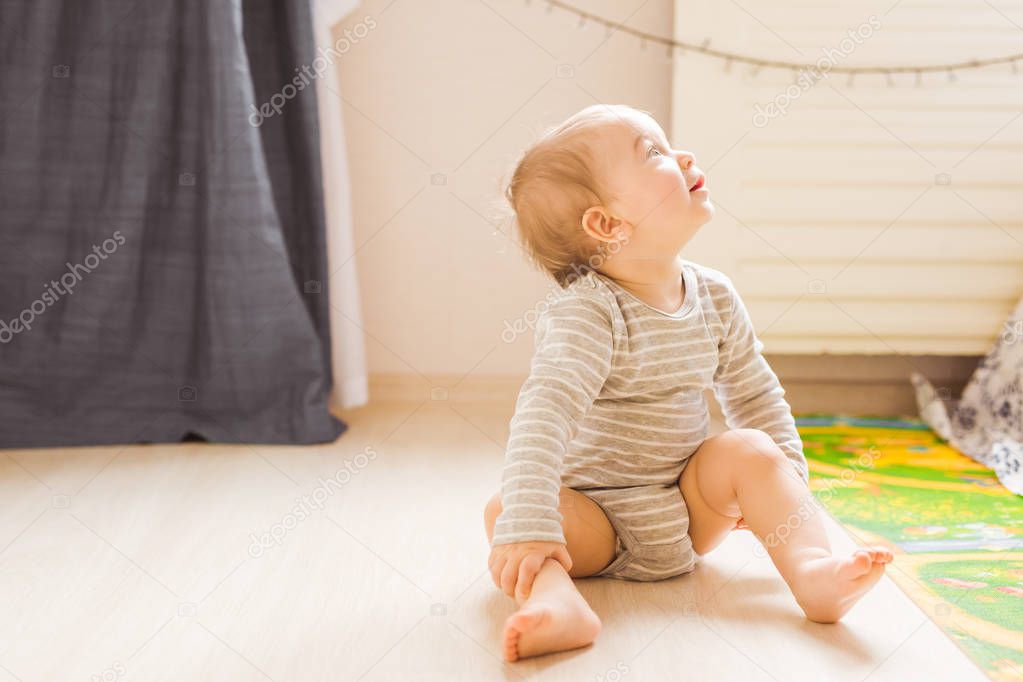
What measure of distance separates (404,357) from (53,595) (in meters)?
0.94

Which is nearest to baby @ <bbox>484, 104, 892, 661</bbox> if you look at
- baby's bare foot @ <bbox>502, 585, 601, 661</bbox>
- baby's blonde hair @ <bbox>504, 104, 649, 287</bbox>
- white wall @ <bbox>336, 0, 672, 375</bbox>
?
baby's blonde hair @ <bbox>504, 104, 649, 287</bbox>

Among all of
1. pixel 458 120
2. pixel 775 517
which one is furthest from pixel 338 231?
pixel 775 517

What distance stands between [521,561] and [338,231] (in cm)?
95

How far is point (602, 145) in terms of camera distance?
105 cm

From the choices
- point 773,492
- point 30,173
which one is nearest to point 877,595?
point 773,492

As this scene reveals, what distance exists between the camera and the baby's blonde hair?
3.45 ft

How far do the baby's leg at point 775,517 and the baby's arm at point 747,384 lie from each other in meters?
0.05

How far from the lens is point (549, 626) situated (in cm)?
87

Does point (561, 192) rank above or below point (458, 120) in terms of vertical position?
above

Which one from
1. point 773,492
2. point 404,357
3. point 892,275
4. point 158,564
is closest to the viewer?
point 773,492

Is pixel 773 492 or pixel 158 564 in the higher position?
pixel 773 492

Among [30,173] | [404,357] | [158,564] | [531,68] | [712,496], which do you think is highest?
[531,68]

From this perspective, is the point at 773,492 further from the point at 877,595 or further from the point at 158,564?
the point at 158,564

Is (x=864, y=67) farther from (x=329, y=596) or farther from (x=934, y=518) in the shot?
(x=329, y=596)
